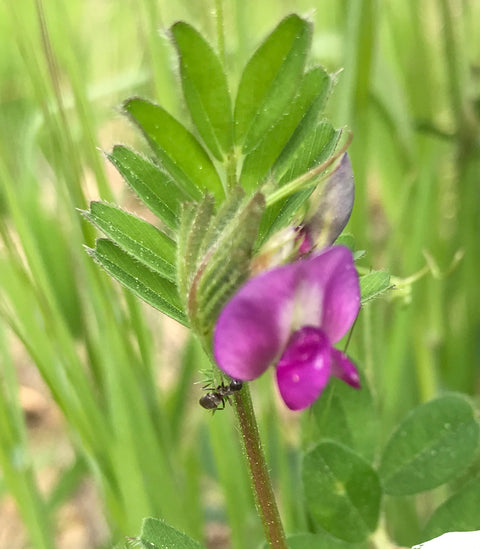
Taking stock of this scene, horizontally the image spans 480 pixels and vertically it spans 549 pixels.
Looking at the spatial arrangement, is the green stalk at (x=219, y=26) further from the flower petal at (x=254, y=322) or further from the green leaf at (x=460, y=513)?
the green leaf at (x=460, y=513)

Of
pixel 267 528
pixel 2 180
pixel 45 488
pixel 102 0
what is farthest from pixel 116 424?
pixel 102 0

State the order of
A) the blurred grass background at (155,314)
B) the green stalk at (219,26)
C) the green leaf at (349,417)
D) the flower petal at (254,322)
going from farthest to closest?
the blurred grass background at (155,314) < the green leaf at (349,417) < the green stalk at (219,26) < the flower petal at (254,322)

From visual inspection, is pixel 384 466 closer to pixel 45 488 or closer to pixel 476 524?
pixel 476 524

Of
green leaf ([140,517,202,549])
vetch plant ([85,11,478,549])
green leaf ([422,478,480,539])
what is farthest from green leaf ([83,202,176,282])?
green leaf ([422,478,480,539])

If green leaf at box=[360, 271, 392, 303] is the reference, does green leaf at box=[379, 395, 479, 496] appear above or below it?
below

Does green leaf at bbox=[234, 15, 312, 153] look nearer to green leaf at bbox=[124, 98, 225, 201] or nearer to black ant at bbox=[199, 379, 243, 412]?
green leaf at bbox=[124, 98, 225, 201]

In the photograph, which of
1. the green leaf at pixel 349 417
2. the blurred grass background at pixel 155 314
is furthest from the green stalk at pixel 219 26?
the green leaf at pixel 349 417
